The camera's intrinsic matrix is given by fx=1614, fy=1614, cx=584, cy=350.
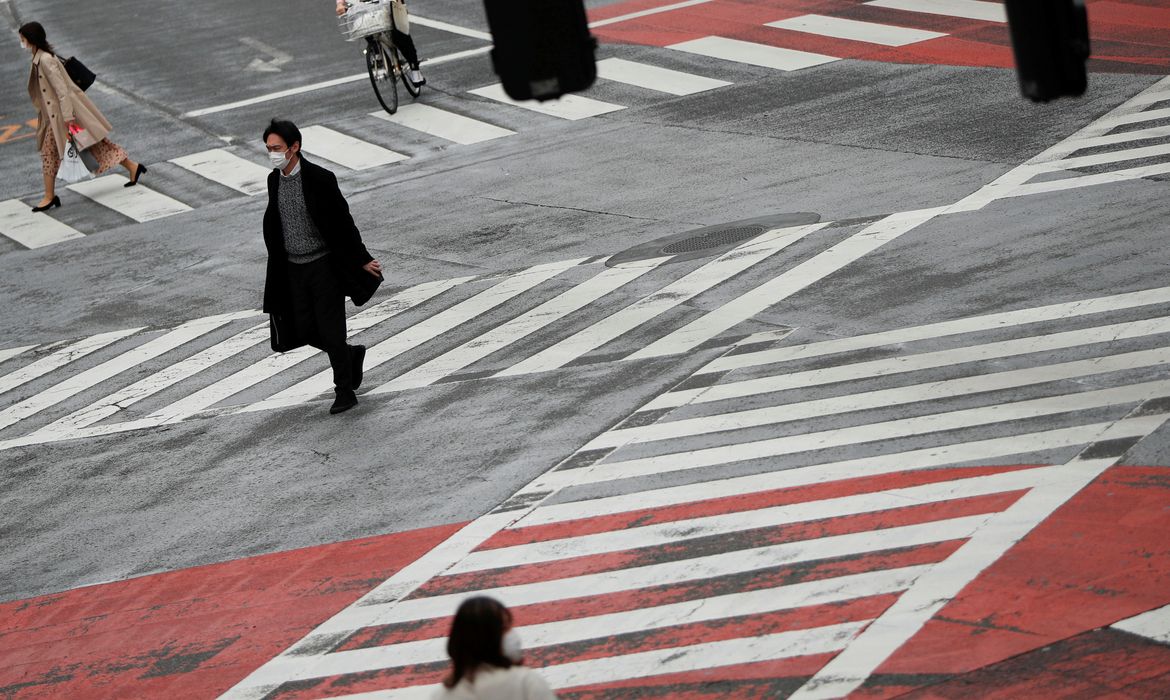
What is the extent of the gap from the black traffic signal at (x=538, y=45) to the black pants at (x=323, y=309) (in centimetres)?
653

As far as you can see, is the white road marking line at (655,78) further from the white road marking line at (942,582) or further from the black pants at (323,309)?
the white road marking line at (942,582)

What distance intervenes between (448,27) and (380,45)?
5.84 metres

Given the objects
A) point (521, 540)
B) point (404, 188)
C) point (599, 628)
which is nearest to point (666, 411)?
point (521, 540)

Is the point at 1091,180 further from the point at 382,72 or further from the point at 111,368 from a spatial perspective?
the point at 382,72

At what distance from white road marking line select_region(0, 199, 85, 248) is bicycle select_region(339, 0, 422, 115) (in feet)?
15.7

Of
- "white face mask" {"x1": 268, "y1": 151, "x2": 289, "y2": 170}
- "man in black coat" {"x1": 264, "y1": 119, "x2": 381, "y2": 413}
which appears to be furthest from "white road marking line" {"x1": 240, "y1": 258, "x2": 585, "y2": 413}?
"white face mask" {"x1": 268, "y1": 151, "x2": 289, "y2": 170}

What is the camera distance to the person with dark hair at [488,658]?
4.84 meters

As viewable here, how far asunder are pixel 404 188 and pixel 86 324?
4529 mm

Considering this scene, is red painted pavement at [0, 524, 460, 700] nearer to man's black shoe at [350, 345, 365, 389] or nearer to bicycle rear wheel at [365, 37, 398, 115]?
man's black shoe at [350, 345, 365, 389]

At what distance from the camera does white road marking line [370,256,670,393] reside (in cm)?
1256

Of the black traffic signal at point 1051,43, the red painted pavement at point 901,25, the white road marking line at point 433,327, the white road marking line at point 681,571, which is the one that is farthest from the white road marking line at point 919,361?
the red painted pavement at point 901,25

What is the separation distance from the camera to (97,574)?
9773 millimetres

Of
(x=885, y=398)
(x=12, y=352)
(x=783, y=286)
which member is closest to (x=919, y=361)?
(x=885, y=398)

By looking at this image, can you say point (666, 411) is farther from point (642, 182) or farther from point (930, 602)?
point (642, 182)
